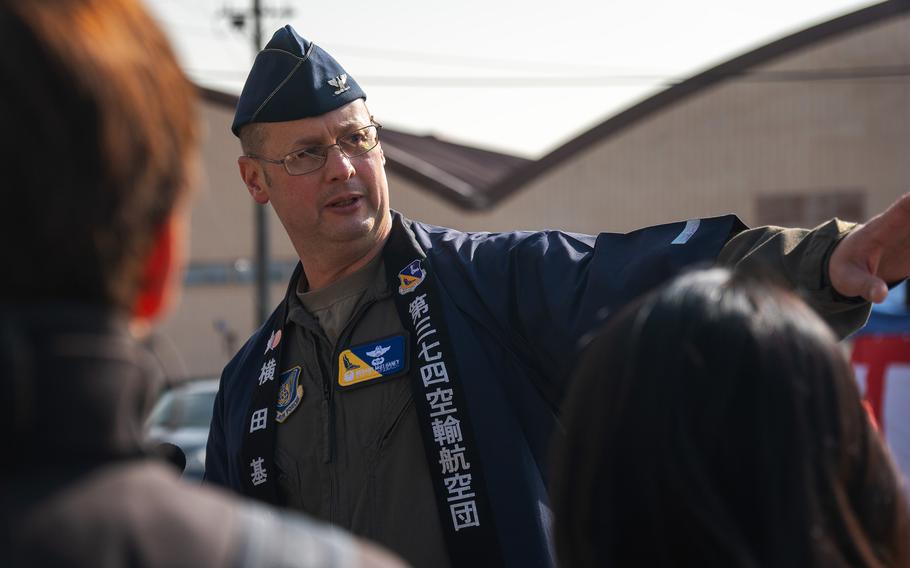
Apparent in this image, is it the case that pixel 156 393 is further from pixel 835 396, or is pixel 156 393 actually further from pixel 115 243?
pixel 835 396

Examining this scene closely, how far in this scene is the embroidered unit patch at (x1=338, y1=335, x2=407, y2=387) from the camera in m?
2.80

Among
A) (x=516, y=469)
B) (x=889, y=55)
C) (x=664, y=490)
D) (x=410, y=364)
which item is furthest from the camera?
(x=889, y=55)

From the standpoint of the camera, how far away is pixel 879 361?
7.03m

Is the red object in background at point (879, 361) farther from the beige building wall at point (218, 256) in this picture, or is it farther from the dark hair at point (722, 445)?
the beige building wall at point (218, 256)

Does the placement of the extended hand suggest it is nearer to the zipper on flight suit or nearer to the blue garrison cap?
the zipper on flight suit

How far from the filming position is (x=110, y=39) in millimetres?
1005

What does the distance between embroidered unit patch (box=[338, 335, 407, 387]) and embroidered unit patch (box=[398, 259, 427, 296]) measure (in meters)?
0.13

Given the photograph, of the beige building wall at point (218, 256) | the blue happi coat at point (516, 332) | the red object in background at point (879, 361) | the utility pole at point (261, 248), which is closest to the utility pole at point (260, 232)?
the utility pole at point (261, 248)

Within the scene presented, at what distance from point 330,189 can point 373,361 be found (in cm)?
63

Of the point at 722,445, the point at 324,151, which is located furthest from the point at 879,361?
the point at 722,445

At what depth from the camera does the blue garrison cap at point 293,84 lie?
129 inches

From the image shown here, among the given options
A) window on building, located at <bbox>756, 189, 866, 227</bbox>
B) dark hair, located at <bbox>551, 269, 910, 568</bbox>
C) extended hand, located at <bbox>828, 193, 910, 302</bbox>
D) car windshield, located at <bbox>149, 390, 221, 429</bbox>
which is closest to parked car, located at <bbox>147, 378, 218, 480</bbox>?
car windshield, located at <bbox>149, 390, 221, 429</bbox>

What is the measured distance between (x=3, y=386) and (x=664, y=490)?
69cm

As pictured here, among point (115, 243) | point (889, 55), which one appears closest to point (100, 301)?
point (115, 243)
